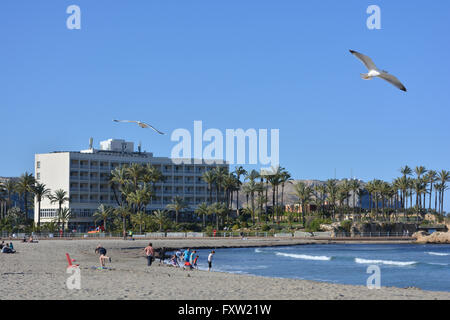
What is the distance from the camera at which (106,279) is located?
2614 cm

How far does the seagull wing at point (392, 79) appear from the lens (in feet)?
56.8

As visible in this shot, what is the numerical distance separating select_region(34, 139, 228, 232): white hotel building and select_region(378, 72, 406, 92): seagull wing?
9508 centimetres

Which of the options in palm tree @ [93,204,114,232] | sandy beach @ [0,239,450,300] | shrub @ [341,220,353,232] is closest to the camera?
sandy beach @ [0,239,450,300]

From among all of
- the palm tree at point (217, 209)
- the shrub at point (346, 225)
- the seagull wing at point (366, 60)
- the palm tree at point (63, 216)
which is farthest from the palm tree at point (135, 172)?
the seagull wing at point (366, 60)

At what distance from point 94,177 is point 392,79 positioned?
343 feet

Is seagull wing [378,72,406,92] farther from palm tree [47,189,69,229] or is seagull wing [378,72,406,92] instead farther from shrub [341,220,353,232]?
shrub [341,220,353,232]

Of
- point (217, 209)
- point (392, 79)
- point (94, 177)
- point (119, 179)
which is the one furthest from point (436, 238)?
point (392, 79)

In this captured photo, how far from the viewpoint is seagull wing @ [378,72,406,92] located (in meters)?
17.3

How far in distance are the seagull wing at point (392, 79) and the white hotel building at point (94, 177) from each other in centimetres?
Result: 9508

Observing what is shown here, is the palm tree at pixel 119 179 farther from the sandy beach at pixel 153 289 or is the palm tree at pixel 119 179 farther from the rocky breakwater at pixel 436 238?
the sandy beach at pixel 153 289

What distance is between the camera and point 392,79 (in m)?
18.0

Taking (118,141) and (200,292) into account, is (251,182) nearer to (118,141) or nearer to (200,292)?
(118,141)

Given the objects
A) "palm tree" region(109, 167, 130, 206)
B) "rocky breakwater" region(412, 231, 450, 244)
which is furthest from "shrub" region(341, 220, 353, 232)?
"palm tree" region(109, 167, 130, 206)
